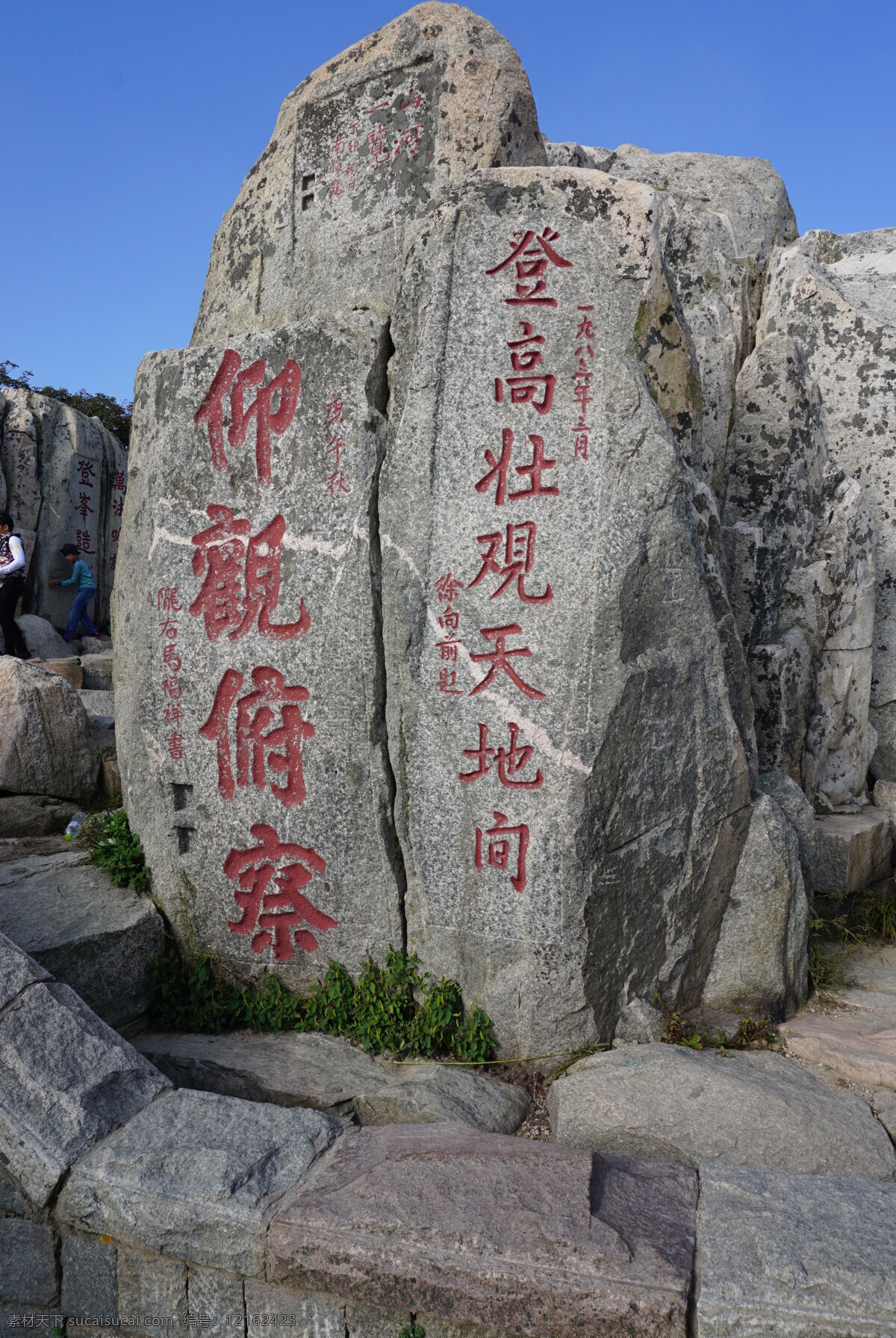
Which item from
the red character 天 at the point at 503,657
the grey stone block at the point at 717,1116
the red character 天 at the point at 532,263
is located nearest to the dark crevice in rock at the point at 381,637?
the red character 天 at the point at 503,657

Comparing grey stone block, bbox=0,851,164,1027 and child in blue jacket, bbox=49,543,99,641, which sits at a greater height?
child in blue jacket, bbox=49,543,99,641

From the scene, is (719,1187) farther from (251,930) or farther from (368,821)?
(251,930)

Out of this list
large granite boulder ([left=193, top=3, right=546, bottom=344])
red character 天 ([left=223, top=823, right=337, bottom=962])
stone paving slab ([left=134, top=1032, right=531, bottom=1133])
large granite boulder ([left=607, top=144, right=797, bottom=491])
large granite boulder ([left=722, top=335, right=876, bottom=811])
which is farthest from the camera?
large granite boulder ([left=607, top=144, right=797, bottom=491])

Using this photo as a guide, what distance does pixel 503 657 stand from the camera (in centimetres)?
421

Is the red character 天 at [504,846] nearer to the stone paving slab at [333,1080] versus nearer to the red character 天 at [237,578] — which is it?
the stone paving slab at [333,1080]

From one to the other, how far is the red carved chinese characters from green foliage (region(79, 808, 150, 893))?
2174 mm

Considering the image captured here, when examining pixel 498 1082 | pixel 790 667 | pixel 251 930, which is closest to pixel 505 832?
pixel 498 1082

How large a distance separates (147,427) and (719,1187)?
4.47 metres

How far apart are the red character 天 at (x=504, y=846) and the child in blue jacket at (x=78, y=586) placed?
11.1 m

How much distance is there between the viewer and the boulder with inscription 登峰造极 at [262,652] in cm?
457

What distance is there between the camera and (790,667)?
5668 mm

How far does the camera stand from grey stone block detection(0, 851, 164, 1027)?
4.65 meters

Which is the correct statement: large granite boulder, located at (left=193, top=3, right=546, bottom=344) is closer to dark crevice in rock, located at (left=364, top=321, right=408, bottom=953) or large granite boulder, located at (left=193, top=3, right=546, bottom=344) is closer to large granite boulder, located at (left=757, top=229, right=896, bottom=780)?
dark crevice in rock, located at (left=364, top=321, right=408, bottom=953)

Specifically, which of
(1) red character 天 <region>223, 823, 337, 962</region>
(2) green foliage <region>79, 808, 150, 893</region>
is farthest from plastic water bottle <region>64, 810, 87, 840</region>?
(1) red character 天 <region>223, 823, 337, 962</region>
